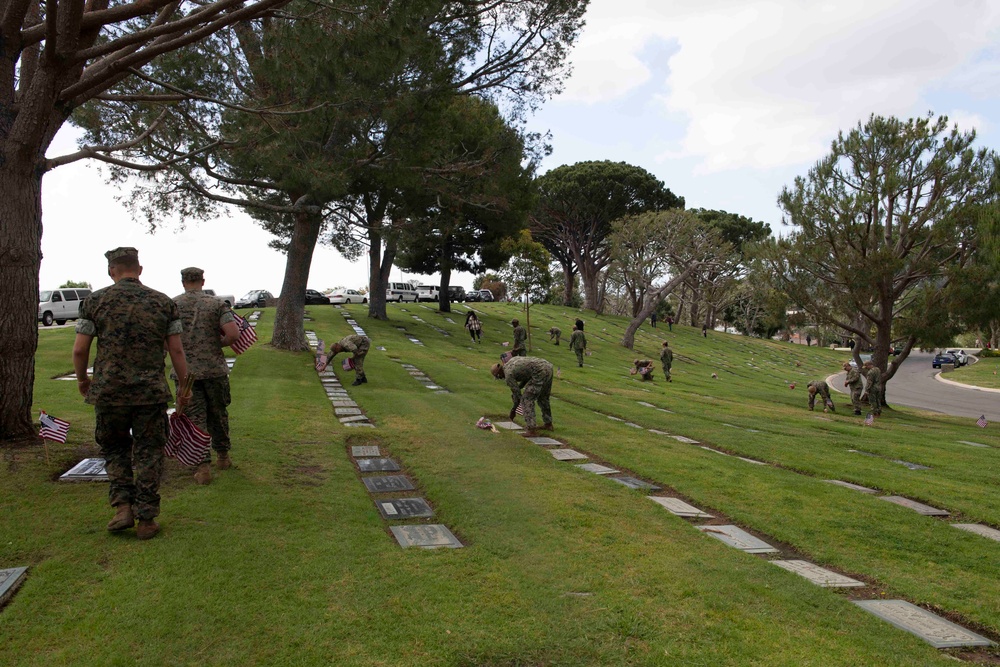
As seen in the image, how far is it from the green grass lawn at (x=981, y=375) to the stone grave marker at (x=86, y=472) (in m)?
44.3

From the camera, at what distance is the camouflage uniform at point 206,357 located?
643 centimetres

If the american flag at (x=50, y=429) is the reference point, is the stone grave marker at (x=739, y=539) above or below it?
below

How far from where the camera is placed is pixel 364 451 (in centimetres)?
841

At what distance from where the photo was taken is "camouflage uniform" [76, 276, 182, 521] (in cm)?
470

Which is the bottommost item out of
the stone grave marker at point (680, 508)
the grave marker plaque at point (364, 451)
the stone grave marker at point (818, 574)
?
the grave marker plaque at point (364, 451)

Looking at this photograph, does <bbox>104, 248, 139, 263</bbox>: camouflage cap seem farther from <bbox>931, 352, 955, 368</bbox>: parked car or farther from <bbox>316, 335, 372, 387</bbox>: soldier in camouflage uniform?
<bbox>931, 352, 955, 368</bbox>: parked car

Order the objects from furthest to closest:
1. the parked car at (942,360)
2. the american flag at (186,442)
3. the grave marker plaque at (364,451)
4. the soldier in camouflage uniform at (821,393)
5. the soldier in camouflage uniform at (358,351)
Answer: the parked car at (942,360)
the soldier in camouflage uniform at (821,393)
the soldier in camouflage uniform at (358,351)
the grave marker plaque at (364,451)
the american flag at (186,442)

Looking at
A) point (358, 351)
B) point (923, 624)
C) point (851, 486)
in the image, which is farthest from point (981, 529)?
point (358, 351)

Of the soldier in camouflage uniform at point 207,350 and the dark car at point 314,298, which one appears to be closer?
the soldier in camouflage uniform at point 207,350

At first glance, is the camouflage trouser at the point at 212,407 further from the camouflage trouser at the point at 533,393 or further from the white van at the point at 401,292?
the white van at the point at 401,292

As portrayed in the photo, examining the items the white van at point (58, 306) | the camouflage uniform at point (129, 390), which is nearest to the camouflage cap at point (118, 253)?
the camouflage uniform at point (129, 390)

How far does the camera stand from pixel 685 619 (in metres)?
3.89

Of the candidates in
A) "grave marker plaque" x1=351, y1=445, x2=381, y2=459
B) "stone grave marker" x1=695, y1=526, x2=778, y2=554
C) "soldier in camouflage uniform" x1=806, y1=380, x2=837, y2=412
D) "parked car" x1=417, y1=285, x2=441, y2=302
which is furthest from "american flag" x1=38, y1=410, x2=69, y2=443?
"parked car" x1=417, y1=285, x2=441, y2=302

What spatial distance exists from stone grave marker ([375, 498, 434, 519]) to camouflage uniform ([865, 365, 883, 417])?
58.3 ft
